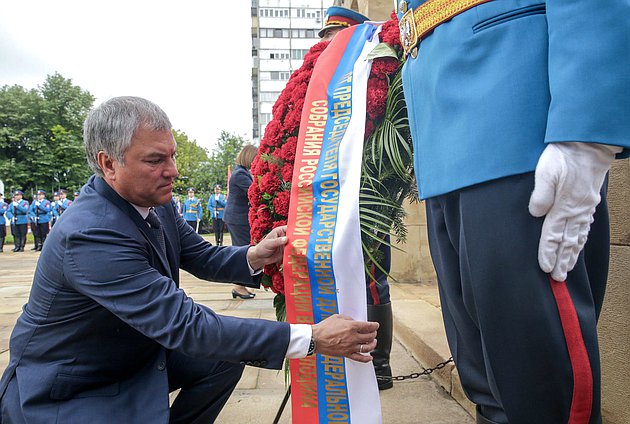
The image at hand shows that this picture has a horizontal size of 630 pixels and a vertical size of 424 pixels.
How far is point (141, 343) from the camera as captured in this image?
1.94 meters

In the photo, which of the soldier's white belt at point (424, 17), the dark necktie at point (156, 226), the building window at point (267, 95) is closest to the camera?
the soldier's white belt at point (424, 17)

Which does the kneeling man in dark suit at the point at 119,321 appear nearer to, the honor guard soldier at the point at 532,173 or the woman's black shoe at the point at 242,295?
the honor guard soldier at the point at 532,173

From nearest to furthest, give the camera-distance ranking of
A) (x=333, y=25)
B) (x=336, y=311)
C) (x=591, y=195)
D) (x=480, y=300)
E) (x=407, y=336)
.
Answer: (x=591, y=195)
(x=480, y=300)
(x=336, y=311)
(x=333, y=25)
(x=407, y=336)

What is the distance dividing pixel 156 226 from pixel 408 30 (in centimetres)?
124

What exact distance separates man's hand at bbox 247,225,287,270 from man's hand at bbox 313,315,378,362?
444mm

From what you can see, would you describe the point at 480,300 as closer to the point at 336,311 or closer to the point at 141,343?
the point at 336,311

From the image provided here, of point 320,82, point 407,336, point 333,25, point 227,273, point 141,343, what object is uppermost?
point 333,25

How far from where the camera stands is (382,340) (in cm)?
296

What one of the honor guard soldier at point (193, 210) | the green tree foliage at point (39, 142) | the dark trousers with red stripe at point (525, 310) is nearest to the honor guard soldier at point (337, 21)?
the dark trousers with red stripe at point (525, 310)

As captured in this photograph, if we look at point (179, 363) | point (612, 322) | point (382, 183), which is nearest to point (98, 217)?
point (179, 363)

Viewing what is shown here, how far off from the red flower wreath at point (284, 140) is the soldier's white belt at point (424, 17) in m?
0.51

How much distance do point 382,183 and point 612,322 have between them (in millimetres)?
1000

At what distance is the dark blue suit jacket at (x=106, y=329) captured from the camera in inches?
67.7

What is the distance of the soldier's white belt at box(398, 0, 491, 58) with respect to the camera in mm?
1238
